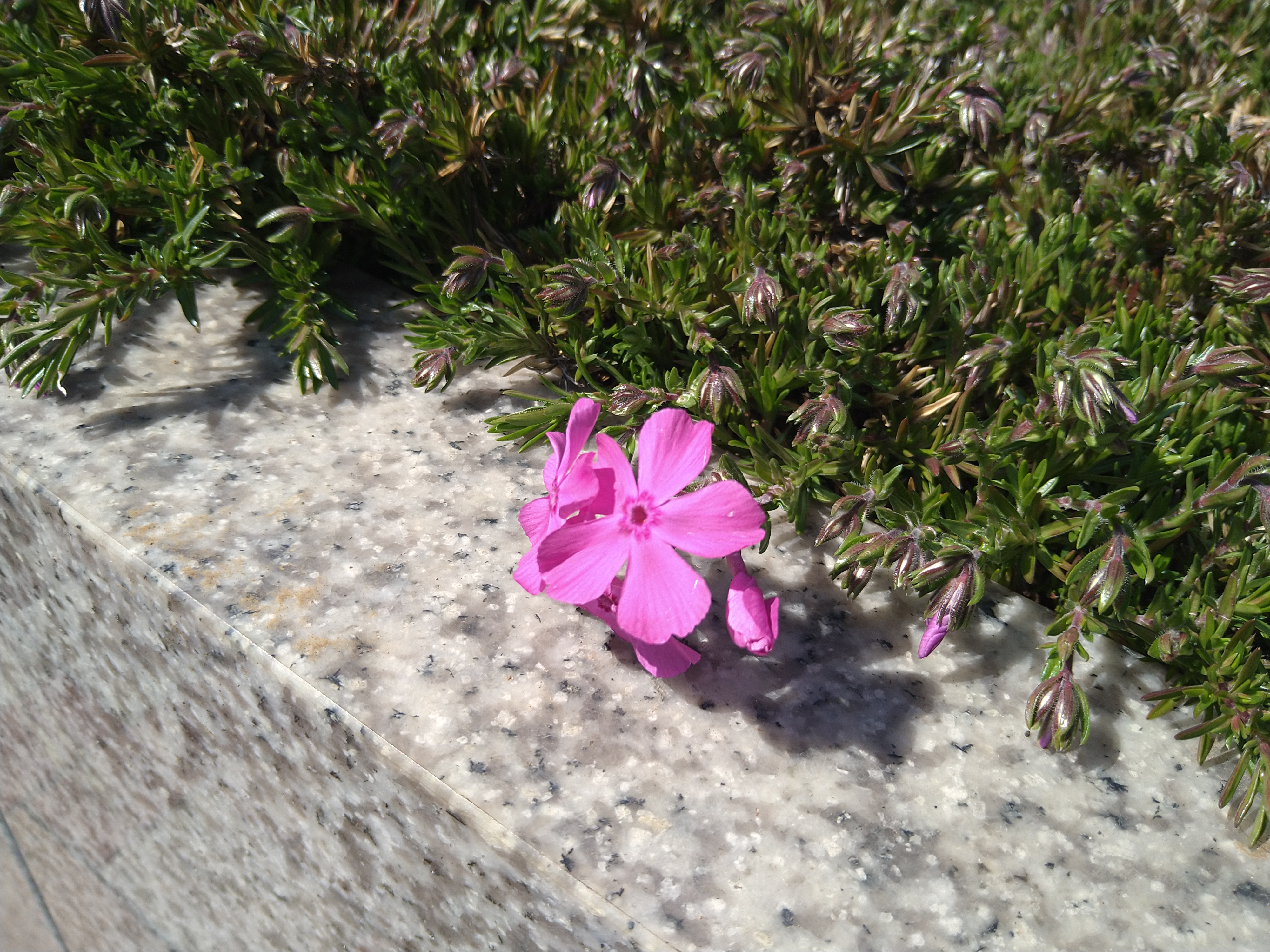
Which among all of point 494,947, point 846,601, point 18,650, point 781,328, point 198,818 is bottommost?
point 198,818

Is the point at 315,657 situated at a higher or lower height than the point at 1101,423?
lower

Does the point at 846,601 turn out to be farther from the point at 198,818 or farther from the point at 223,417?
the point at 198,818

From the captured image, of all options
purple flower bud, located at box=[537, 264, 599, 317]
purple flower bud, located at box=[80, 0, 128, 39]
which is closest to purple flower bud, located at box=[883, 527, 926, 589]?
purple flower bud, located at box=[537, 264, 599, 317]

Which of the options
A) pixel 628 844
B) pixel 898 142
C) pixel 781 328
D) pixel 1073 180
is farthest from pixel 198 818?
pixel 1073 180

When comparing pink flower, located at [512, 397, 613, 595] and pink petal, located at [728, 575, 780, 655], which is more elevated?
pink flower, located at [512, 397, 613, 595]

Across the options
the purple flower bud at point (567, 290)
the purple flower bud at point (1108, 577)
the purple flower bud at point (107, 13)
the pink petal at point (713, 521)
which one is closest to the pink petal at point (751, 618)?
the pink petal at point (713, 521)

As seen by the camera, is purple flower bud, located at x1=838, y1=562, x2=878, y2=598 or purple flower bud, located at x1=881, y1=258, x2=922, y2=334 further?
purple flower bud, located at x1=881, y1=258, x2=922, y2=334

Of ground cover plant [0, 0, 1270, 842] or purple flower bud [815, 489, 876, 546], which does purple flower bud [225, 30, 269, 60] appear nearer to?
ground cover plant [0, 0, 1270, 842]

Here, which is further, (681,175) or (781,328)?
(681,175)
